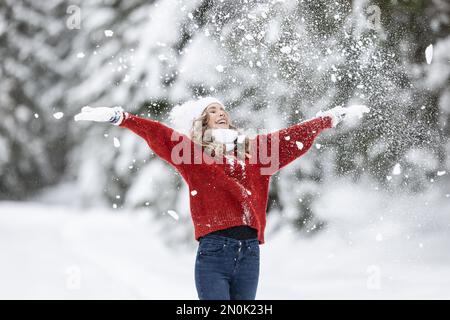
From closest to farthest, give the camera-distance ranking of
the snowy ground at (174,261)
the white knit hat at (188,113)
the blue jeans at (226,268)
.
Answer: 1. the blue jeans at (226,268)
2. the white knit hat at (188,113)
3. the snowy ground at (174,261)

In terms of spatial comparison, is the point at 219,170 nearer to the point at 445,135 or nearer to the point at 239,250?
the point at 239,250

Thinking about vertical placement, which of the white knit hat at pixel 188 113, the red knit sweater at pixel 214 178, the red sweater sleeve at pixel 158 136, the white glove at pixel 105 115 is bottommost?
the red knit sweater at pixel 214 178

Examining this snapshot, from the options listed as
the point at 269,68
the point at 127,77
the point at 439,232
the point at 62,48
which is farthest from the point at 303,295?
the point at 62,48

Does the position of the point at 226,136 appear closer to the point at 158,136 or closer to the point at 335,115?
the point at 158,136

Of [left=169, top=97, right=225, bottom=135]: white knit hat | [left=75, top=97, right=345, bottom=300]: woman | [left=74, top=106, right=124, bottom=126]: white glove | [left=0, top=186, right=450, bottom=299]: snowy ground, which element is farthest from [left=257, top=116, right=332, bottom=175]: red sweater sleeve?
[left=0, top=186, right=450, bottom=299]: snowy ground

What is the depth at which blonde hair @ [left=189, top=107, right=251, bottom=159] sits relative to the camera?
1.39 meters

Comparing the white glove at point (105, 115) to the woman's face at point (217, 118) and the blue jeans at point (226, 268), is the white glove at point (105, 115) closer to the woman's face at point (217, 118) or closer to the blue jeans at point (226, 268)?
the woman's face at point (217, 118)

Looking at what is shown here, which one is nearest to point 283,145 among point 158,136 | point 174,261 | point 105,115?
point 158,136

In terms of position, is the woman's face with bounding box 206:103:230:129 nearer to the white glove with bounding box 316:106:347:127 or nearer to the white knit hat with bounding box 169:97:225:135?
the white knit hat with bounding box 169:97:225:135

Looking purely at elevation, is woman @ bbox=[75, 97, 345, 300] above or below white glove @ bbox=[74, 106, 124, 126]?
below

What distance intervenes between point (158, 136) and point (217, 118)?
6.4 inches

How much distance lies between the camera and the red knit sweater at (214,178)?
1318 mm

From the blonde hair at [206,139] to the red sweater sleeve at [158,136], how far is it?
0.15 feet

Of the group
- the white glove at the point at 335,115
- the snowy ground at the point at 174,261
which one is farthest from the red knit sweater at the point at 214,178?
the snowy ground at the point at 174,261
